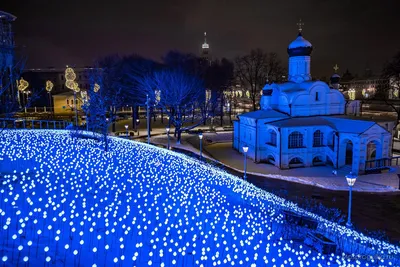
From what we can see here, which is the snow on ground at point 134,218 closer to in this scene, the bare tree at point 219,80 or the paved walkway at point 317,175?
the paved walkway at point 317,175

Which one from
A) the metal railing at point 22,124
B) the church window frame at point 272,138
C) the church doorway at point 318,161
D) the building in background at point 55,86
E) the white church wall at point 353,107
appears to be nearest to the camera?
the metal railing at point 22,124

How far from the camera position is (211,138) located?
125 feet

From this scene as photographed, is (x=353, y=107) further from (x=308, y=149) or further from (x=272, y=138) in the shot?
(x=272, y=138)

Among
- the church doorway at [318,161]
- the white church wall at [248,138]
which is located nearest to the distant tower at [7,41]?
the white church wall at [248,138]

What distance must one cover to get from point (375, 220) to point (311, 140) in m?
11.6

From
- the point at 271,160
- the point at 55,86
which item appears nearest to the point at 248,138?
the point at 271,160

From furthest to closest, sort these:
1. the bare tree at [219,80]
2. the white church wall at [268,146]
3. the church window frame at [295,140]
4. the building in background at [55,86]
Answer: the building in background at [55,86]
the bare tree at [219,80]
the white church wall at [268,146]
the church window frame at [295,140]

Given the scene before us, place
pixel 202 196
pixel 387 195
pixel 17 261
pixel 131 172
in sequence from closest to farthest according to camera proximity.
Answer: pixel 17 261 → pixel 202 196 → pixel 131 172 → pixel 387 195

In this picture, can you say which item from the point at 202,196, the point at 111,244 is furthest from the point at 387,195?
the point at 111,244

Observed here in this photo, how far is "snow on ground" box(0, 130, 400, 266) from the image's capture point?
25.5 ft

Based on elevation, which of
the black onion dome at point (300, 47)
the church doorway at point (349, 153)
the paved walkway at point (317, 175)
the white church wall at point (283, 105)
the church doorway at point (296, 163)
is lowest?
the paved walkway at point (317, 175)

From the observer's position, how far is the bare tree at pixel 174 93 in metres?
33.4

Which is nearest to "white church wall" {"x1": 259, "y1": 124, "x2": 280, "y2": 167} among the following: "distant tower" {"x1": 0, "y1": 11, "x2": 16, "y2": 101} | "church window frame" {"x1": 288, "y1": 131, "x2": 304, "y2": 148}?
"church window frame" {"x1": 288, "y1": 131, "x2": 304, "y2": 148}

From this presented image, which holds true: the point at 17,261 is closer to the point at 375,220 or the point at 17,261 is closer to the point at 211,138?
the point at 375,220
